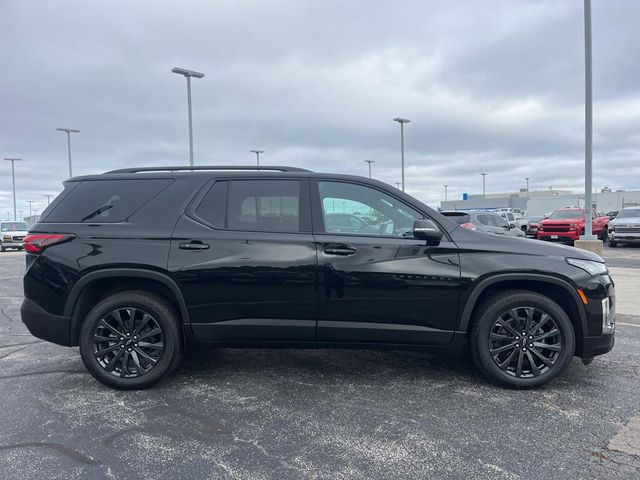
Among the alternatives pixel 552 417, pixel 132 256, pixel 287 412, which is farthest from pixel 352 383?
pixel 132 256

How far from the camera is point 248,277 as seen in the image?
3.90m

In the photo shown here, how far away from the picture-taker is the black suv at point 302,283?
3.85 meters

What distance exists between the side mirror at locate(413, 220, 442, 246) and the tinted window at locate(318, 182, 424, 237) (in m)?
0.13

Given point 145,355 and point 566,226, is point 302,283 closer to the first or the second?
point 145,355

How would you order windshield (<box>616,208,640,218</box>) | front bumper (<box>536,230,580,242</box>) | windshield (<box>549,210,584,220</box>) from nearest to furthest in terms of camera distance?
1. windshield (<box>616,208,640,218</box>)
2. front bumper (<box>536,230,580,242</box>)
3. windshield (<box>549,210,584,220</box>)

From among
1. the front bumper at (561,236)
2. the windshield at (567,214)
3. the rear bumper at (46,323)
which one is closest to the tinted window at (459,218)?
the rear bumper at (46,323)

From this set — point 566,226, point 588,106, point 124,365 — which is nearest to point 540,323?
point 124,365

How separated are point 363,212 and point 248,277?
1097 mm

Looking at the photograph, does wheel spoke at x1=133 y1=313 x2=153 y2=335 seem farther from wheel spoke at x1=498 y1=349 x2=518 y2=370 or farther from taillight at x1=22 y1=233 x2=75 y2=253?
wheel spoke at x1=498 y1=349 x2=518 y2=370

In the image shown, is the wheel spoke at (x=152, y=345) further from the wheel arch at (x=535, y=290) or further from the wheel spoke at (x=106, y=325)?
the wheel arch at (x=535, y=290)

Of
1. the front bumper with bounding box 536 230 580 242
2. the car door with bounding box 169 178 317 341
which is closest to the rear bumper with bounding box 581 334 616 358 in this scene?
the car door with bounding box 169 178 317 341

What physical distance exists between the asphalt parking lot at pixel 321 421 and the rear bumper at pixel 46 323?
444 mm

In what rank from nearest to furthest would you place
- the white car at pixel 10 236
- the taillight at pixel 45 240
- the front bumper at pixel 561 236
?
1. the taillight at pixel 45 240
2. the front bumper at pixel 561 236
3. the white car at pixel 10 236

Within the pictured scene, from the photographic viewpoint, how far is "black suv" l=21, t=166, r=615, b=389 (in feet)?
12.6
